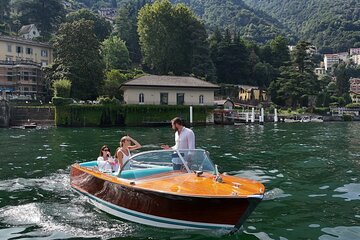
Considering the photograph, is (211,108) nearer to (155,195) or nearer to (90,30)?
(90,30)

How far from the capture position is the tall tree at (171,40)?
9212 centimetres

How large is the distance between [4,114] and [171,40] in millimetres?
48510

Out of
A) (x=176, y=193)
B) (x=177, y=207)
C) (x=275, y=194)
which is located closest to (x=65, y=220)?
(x=177, y=207)

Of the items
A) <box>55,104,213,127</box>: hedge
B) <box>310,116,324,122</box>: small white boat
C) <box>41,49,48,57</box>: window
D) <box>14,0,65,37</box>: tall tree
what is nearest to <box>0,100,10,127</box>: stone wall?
<box>55,104,213,127</box>: hedge

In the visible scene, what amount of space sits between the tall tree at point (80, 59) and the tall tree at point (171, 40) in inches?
1145

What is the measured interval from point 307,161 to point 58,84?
1672 inches

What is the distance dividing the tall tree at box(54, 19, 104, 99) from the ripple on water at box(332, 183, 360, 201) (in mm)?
53675

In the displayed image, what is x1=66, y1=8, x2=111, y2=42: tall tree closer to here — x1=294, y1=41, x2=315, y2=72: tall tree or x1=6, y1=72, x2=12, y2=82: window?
x1=6, y1=72, x2=12, y2=82: window

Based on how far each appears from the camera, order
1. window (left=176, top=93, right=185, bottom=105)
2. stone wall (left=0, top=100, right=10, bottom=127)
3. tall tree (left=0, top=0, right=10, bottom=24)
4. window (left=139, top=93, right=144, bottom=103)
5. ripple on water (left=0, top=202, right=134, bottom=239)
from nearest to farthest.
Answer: ripple on water (left=0, top=202, right=134, bottom=239)
stone wall (left=0, top=100, right=10, bottom=127)
window (left=139, top=93, right=144, bottom=103)
window (left=176, top=93, right=185, bottom=105)
tall tree (left=0, top=0, right=10, bottom=24)

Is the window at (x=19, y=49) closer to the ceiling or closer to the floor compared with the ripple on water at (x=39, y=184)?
closer to the ceiling

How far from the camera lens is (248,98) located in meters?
91.6

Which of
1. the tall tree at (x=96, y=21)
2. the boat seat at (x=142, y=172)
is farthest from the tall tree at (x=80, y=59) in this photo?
the boat seat at (x=142, y=172)

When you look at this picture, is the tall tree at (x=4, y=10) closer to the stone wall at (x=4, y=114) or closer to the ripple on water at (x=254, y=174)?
the stone wall at (x=4, y=114)

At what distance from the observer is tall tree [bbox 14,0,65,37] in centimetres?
11944
